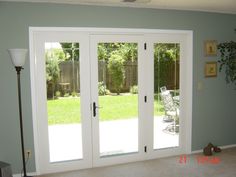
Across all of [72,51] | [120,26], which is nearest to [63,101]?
[72,51]

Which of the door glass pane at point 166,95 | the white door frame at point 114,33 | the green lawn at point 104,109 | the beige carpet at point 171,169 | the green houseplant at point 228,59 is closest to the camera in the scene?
the white door frame at point 114,33

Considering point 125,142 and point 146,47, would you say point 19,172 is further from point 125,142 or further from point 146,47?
point 146,47

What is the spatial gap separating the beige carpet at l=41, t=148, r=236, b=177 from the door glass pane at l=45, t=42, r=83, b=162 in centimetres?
36

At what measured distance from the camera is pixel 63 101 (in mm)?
3756

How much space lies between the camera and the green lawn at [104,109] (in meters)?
3.75

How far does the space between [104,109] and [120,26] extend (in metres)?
1.25

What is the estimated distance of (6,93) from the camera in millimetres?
3455

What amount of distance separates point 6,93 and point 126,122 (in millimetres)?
1794

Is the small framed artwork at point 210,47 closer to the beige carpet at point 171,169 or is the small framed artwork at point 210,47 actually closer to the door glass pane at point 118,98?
the door glass pane at point 118,98

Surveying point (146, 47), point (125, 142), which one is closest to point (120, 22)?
point (146, 47)

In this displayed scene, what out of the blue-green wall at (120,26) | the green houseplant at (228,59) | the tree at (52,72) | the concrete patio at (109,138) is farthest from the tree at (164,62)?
the tree at (52,72)

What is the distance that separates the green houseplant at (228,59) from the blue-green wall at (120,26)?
116 mm

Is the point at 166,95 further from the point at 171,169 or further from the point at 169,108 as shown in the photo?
the point at 171,169

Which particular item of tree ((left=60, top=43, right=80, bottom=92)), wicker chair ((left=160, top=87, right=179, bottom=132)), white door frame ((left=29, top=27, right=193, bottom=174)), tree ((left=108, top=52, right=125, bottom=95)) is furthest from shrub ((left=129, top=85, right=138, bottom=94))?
tree ((left=60, top=43, right=80, bottom=92))
